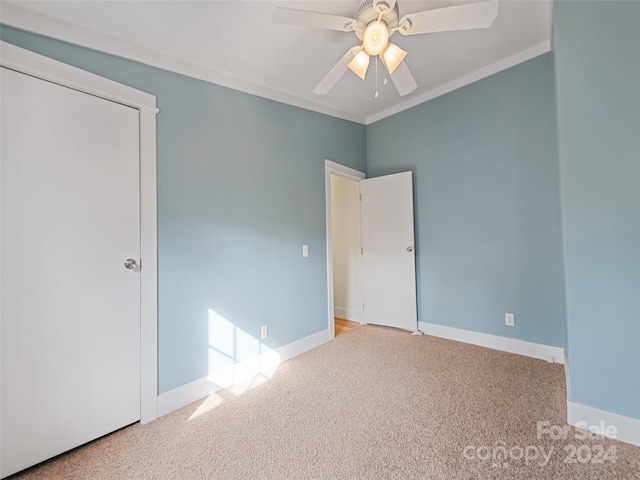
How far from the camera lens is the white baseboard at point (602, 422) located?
140cm

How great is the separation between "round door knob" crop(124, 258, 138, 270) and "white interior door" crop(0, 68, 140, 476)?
2 cm

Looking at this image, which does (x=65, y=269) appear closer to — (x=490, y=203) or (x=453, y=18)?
(x=453, y=18)

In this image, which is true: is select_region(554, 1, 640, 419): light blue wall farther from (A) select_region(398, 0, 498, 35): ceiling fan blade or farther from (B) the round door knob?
(B) the round door knob

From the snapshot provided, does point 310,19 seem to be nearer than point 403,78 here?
Yes

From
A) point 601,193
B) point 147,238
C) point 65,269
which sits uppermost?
point 601,193

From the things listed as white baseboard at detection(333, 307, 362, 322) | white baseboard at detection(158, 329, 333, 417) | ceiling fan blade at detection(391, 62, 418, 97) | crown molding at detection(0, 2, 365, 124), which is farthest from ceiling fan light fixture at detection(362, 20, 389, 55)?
white baseboard at detection(333, 307, 362, 322)

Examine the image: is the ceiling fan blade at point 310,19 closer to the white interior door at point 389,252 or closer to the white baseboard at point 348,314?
the white interior door at point 389,252

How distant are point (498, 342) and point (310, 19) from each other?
2.95 metres

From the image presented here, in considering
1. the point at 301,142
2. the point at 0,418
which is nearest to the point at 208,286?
the point at 0,418

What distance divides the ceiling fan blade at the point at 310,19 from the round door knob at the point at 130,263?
1.59 metres

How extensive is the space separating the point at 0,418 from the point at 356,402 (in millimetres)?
1866

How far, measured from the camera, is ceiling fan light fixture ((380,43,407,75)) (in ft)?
5.27

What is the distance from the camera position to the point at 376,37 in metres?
1.54

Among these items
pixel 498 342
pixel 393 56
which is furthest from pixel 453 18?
pixel 498 342
